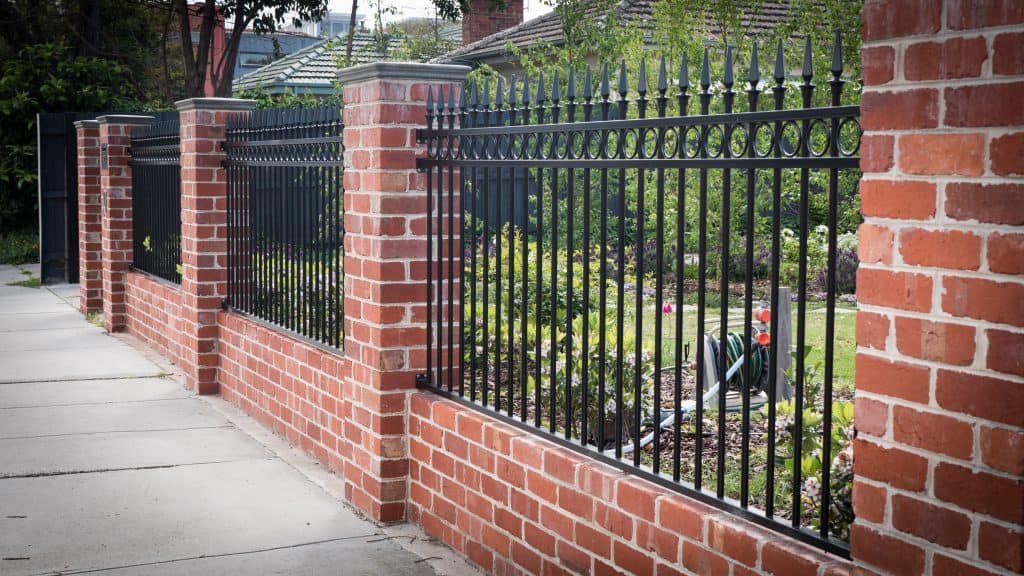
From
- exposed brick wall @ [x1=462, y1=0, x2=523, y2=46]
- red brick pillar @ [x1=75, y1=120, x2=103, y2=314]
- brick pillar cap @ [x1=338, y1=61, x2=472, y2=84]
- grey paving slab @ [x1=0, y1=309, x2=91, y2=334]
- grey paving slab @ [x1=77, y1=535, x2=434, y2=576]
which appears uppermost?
exposed brick wall @ [x1=462, y1=0, x2=523, y2=46]

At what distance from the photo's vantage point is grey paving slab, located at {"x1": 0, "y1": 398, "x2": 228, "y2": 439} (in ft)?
24.7

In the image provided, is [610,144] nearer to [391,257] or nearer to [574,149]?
[574,149]

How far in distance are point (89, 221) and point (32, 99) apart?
30.2 ft

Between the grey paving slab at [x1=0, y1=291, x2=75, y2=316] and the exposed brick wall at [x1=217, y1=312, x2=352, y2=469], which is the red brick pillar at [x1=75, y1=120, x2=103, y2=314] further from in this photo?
the exposed brick wall at [x1=217, y1=312, x2=352, y2=469]

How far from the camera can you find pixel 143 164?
11.1m

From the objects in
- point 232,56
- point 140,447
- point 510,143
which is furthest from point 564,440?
point 232,56

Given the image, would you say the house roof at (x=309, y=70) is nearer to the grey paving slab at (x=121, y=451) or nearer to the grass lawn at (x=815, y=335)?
the grass lawn at (x=815, y=335)

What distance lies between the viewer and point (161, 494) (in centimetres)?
606

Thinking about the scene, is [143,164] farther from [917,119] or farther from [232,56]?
[232,56]

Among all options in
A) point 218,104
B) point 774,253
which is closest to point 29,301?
point 218,104

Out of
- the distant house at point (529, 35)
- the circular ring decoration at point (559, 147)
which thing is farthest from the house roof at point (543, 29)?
the circular ring decoration at point (559, 147)

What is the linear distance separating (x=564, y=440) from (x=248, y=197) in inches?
176

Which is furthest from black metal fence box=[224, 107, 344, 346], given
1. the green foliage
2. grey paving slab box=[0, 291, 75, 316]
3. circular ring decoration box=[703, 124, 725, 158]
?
the green foliage

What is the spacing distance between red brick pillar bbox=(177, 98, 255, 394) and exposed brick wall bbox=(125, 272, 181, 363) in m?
0.89
